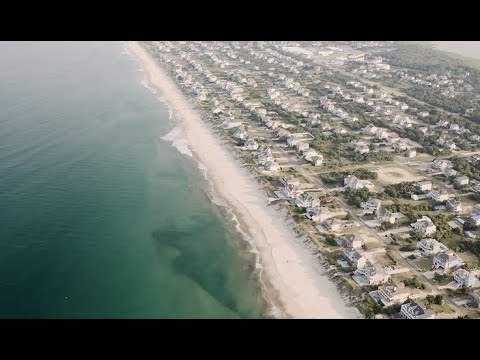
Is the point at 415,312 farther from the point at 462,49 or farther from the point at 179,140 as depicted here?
the point at 462,49

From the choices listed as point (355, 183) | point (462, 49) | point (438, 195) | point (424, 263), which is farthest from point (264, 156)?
point (462, 49)

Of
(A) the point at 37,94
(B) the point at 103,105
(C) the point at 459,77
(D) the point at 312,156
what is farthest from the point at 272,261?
(C) the point at 459,77

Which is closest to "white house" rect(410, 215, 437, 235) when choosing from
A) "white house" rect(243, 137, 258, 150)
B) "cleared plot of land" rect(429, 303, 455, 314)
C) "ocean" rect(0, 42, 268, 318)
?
"cleared plot of land" rect(429, 303, 455, 314)

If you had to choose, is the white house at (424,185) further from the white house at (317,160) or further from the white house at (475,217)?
the white house at (317,160)

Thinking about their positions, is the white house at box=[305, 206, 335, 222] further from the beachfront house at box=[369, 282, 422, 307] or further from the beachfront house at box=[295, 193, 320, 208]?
the beachfront house at box=[369, 282, 422, 307]

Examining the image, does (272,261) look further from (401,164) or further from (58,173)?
(58,173)

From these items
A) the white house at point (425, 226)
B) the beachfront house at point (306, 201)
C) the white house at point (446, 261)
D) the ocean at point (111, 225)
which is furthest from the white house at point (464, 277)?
the ocean at point (111, 225)

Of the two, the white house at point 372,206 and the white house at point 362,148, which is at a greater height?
the white house at point 372,206
